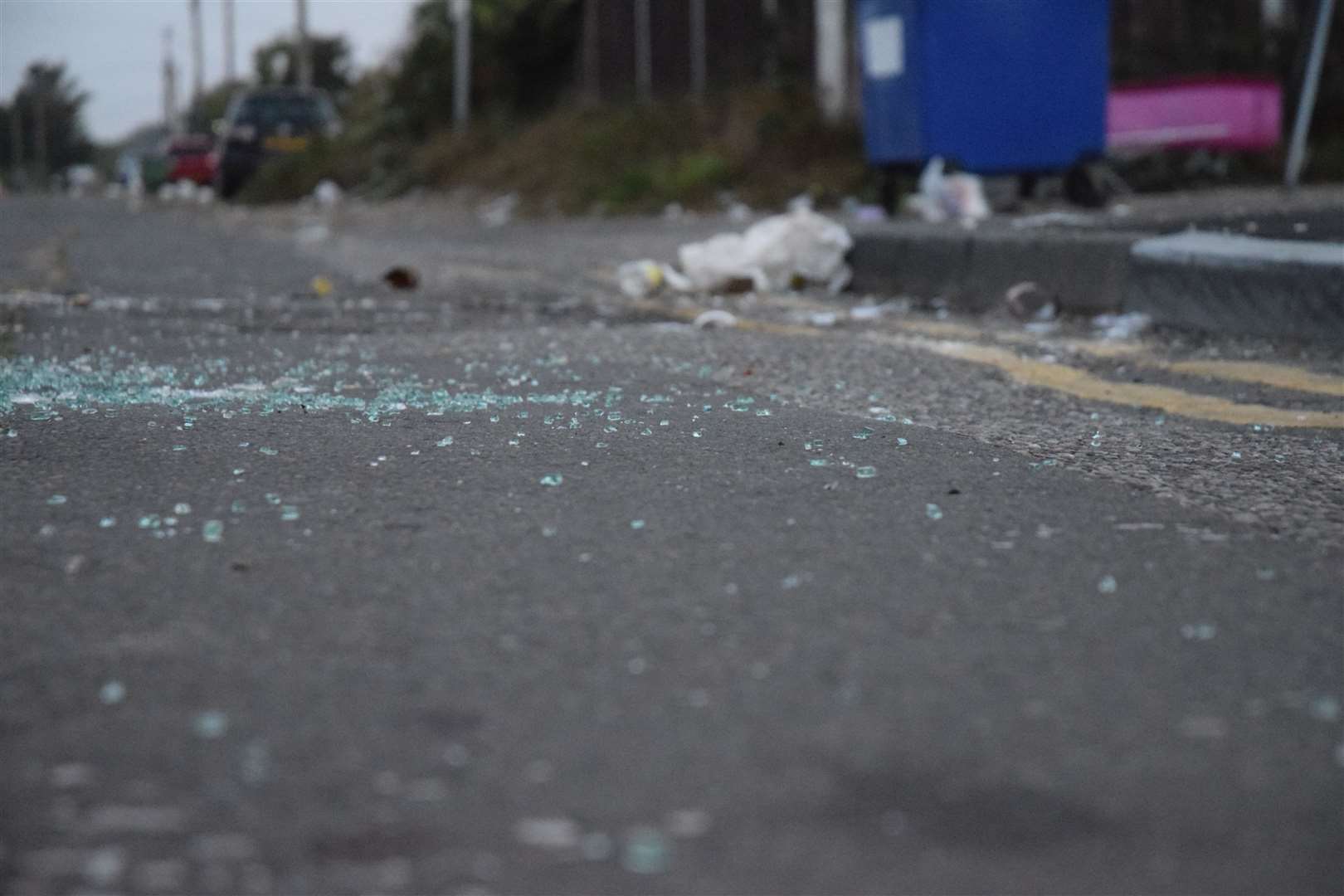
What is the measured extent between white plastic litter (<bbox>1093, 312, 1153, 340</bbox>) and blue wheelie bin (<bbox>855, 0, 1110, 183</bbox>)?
4413 millimetres

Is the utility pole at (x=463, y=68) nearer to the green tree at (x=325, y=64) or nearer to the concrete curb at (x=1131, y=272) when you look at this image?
the concrete curb at (x=1131, y=272)

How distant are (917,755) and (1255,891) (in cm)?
39

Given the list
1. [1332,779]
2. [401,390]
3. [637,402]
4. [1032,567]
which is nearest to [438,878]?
[1332,779]

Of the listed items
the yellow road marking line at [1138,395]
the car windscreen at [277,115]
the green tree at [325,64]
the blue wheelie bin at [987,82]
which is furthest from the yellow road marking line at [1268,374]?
the green tree at [325,64]

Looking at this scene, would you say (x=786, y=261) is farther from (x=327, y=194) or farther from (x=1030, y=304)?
(x=327, y=194)

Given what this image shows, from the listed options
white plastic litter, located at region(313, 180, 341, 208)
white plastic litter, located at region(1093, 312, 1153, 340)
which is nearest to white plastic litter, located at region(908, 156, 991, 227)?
white plastic litter, located at region(1093, 312, 1153, 340)

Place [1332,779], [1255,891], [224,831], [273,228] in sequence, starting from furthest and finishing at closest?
[273,228], [1332,779], [224,831], [1255,891]

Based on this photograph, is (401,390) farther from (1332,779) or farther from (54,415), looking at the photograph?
(1332,779)

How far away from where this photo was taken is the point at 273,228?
15.8m

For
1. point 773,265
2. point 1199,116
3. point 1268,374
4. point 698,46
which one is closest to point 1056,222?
point 773,265

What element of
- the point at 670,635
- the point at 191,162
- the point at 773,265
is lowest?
the point at 670,635

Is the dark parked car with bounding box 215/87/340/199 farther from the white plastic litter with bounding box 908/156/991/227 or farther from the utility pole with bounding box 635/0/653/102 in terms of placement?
the white plastic litter with bounding box 908/156/991/227

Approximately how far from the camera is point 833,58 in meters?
15.0

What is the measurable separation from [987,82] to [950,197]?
0.88 m
